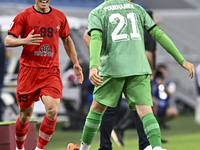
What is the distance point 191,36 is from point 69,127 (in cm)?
1135

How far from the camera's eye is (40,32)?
176 inches

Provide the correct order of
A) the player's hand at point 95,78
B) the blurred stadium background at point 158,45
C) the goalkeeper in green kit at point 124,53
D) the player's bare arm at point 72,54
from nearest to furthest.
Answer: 1. the player's hand at point 95,78
2. the goalkeeper in green kit at point 124,53
3. the player's bare arm at point 72,54
4. the blurred stadium background at point 158,45

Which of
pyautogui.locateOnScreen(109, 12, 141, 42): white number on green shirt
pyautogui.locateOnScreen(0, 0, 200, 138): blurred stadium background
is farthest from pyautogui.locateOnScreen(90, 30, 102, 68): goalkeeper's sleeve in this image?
pyautogui.locateOnScreen(0, 0, 200, 138): blurred stadium background

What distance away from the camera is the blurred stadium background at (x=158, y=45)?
959 cm

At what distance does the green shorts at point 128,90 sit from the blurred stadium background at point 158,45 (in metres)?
4.52

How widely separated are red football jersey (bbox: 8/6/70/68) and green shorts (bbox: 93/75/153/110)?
0.76 metres

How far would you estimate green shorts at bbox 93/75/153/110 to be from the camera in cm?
398

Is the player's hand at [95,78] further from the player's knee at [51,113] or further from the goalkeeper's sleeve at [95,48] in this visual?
the player's knee at [51,113]

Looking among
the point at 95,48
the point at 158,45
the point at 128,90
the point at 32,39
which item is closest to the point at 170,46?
the point at 128,90

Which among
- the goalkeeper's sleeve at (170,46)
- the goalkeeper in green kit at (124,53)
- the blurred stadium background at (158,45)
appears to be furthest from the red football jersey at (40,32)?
the blurred stadium background at (158,45)

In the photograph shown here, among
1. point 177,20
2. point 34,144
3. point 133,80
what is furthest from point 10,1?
point 133,80

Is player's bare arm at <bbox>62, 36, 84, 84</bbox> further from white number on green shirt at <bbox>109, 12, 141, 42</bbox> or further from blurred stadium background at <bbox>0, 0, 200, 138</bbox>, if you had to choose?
blurred stadium background at <bbox>0, 0, 200, 138</bbox>

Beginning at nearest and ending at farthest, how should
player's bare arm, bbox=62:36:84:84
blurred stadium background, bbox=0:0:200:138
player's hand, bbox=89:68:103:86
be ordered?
player's hand, bbox=89:68:103:86, player's bare arm, bbox=62:36:84:84, blurred stadium background, bbox=0:0:200:138

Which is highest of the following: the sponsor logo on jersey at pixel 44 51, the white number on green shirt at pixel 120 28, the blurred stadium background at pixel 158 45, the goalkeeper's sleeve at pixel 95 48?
the white number on green shirt at pixel 120 28
